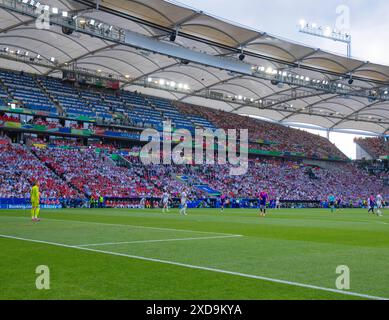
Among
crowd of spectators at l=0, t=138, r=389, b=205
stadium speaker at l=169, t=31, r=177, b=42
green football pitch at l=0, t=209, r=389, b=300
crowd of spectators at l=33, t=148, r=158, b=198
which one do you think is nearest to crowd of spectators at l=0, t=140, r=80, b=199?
crowd of spectators at l=0, t=138, r=389, b=205

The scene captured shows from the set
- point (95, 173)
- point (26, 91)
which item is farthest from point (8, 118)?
point (95, 173)

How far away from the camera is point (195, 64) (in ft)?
200

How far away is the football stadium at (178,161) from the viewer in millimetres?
8391

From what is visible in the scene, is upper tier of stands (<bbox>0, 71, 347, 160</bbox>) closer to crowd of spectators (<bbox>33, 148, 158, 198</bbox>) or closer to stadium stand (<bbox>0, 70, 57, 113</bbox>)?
stadium stand (<bbox>0, 70, 57, 113</bbox>)

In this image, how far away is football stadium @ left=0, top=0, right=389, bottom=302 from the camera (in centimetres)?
839

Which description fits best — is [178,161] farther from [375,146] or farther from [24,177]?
[375,146]

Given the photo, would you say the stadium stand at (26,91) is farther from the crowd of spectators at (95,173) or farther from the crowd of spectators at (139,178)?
the crowd of spectators at (95,173)

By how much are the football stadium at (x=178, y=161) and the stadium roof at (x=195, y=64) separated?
0.25 m

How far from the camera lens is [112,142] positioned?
64.2 meters

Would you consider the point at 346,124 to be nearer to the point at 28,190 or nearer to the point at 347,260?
the point at 28,190

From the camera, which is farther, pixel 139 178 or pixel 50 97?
pixel 50 97

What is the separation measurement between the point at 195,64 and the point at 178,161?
13326 millimetres

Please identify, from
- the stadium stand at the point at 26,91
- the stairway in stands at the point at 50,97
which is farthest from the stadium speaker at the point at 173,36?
the stadium stand at the point at 26,91
